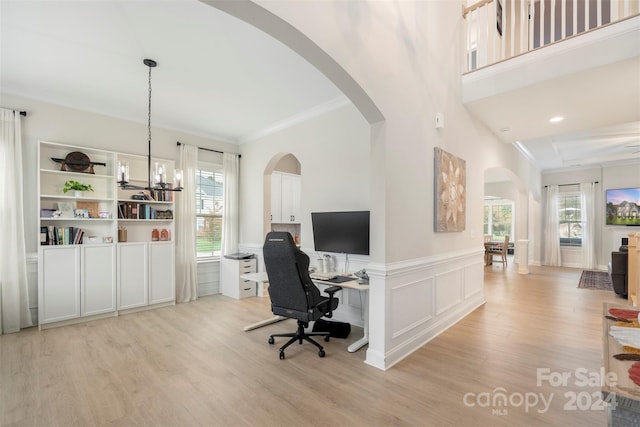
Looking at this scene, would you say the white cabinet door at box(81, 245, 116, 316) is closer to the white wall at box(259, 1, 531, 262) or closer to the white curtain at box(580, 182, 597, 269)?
the white wall at box(259, 1, 531, 262)

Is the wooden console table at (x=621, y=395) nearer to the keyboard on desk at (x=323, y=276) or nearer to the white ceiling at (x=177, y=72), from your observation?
the keyboard on desk at (x=323, y=276)

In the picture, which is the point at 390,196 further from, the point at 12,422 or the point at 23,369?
the point at 23,369

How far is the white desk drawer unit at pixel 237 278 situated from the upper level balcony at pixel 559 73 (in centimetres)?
432

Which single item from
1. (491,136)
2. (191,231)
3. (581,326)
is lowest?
(581,326)

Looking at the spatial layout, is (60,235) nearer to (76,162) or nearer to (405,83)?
(76,162)

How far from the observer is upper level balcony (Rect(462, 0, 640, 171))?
287 centimetres

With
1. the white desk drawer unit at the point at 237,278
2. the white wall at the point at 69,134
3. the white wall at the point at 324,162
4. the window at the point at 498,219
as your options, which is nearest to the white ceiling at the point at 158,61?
the white wall at the point at 69,134

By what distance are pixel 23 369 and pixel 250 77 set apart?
3.66 metres

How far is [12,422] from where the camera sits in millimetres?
1987

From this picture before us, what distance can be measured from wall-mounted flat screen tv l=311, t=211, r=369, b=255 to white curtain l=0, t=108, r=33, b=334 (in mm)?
3727

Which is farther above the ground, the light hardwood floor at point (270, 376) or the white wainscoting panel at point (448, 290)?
the white wainscoting panel at point (448, 290)

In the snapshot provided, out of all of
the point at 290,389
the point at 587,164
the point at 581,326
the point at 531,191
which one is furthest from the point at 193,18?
the point at 587,164

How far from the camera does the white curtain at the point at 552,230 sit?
9.02 metres

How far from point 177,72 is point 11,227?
2.85m
